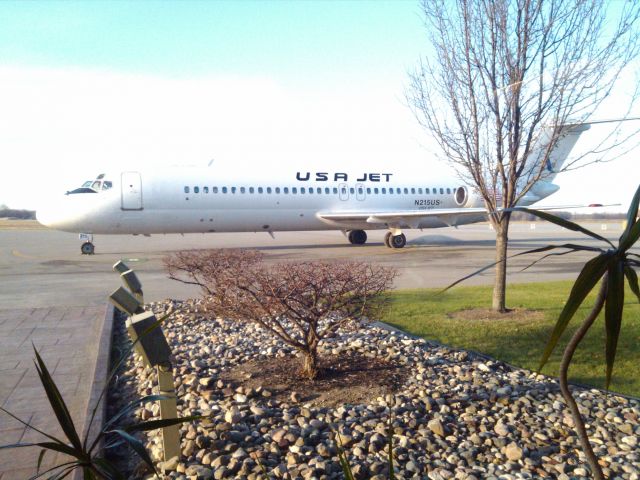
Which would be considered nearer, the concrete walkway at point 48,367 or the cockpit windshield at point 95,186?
the concrete walkway at point 48,367

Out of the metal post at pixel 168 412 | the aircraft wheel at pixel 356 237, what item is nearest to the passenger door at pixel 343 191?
the aircraft wheel at pixel 356 237

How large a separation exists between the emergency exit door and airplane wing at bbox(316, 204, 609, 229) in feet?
23.2

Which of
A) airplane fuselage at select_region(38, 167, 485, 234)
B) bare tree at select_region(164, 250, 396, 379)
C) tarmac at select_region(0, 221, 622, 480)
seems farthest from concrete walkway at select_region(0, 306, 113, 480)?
airplane fuselage at select_region(38, 167, 485, 234)

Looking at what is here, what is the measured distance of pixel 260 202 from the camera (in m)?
20.8

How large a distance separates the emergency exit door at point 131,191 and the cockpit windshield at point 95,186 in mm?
522

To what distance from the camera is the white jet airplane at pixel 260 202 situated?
1872 centimetres

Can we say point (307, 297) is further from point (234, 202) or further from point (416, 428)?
point (234, 202)

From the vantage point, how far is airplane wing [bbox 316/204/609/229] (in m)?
21.8

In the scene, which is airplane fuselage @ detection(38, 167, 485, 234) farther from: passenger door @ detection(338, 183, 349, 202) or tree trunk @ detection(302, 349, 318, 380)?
tree trunk @ detection(302, 349, 318, 380)

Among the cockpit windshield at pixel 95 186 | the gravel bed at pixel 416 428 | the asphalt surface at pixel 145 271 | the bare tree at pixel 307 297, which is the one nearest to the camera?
the gravel bed at pixel 416 428

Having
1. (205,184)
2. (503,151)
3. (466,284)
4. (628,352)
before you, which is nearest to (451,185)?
(205,184)

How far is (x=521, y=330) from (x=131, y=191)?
14965mm

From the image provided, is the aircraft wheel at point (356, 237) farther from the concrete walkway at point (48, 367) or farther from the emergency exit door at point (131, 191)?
the concrete walkway at point (48, 367)

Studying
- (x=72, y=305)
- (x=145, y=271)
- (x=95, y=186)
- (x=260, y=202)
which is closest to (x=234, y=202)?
(x=260, y=202)
